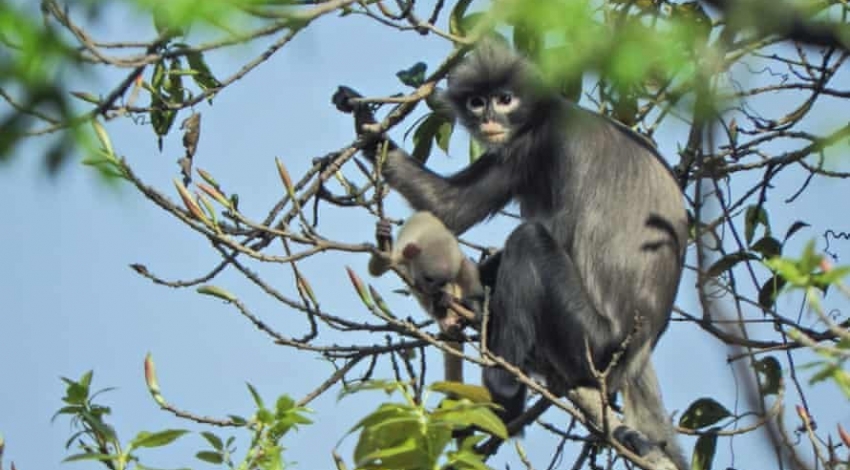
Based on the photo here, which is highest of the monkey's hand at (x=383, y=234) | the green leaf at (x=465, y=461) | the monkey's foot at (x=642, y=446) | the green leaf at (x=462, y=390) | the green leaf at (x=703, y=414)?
the monkey's hand at (x=383, y=234)

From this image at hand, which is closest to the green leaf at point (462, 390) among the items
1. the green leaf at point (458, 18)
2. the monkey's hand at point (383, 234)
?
the monkey's hand at point (383, 234)

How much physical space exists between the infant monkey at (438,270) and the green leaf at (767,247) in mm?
1143

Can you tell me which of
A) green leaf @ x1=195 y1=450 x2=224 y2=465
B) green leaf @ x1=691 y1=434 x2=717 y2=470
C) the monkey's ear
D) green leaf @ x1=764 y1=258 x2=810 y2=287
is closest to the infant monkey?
the monkey's ear

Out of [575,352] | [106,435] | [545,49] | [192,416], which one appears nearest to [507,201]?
[575,352]

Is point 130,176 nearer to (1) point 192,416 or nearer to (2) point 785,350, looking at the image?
(1) point 192,416

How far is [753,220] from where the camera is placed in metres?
5.41

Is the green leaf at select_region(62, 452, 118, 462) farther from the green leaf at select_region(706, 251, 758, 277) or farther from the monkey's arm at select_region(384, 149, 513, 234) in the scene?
the monkey's arm at select_region(384, 149, 513, 234)

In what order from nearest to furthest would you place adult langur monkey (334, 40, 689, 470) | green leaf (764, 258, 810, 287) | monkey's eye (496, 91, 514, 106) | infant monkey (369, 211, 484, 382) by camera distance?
1. green leaf (764, 258, 810, 287)
2. infant monkey (369, 211, 484, 382)
3. adult langur monkey (334, 40, 689, 470)
4. monkey's eye (496, 91, 514, 106)

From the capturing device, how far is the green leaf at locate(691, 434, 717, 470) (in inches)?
197

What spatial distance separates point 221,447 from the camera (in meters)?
3.12

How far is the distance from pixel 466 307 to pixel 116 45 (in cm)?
275

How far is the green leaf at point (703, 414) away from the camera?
16.8ft

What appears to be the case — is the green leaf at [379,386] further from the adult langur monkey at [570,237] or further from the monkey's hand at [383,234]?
the adult langur monkey at [570,237]

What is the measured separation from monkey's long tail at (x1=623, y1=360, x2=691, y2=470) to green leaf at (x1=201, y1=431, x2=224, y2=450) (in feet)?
7.82
